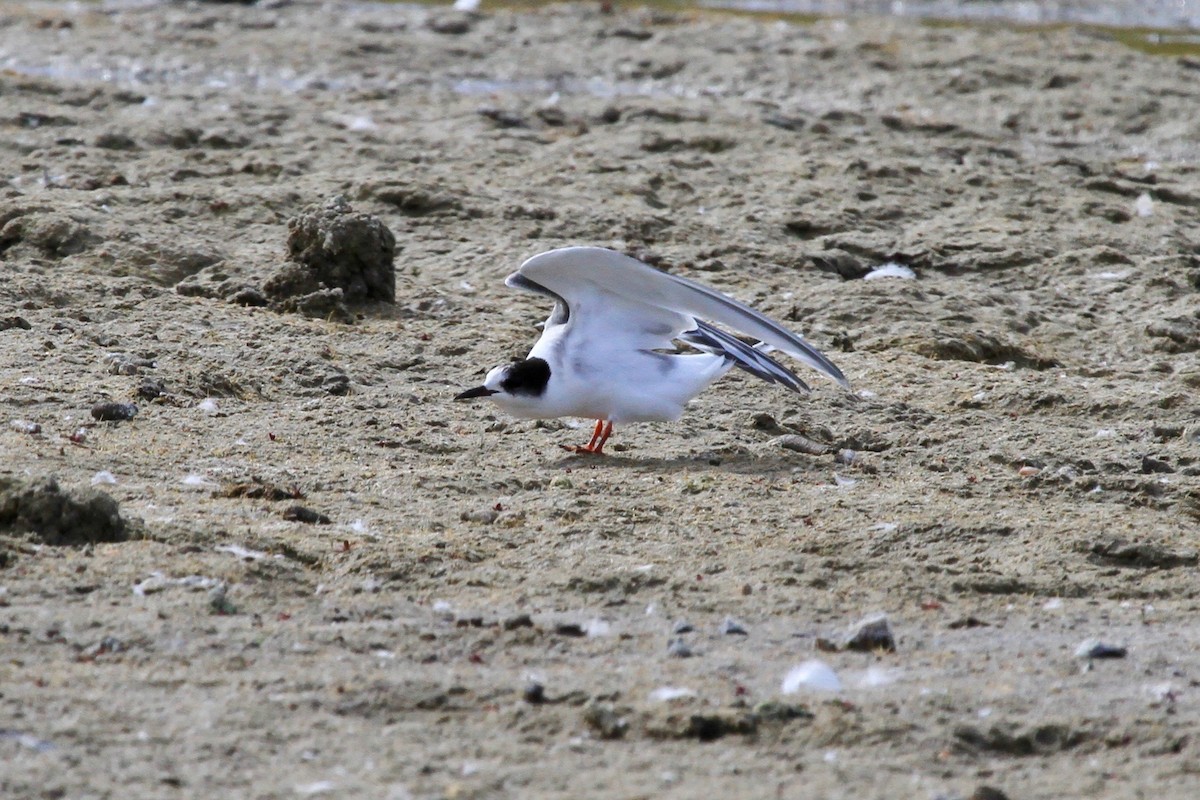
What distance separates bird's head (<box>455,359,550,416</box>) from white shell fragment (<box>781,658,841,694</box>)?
2.00 meters

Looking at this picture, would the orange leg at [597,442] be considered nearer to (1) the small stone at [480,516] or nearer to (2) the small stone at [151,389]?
(1) the small stone at [480,516]

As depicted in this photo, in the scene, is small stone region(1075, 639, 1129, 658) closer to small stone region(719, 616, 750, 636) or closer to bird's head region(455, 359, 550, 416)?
small stone region(719, 616, 750, 636)

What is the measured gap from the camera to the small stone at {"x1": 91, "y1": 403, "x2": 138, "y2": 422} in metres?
5.34

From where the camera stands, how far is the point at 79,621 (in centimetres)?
371

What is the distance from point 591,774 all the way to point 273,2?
43.2ft

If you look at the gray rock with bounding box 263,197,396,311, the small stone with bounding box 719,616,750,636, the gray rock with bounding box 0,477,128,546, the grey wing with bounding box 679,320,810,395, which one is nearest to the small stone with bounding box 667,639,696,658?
the small stone with bounding box 719,616,750,636

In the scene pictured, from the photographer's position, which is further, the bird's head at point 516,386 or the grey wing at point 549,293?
the grey wing at point 549,293

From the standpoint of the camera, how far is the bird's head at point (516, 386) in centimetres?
548

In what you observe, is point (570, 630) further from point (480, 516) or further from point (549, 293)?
point (549, 293)

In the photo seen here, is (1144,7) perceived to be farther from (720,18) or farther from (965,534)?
(965,534)

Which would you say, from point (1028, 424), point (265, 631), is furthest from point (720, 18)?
point (265, 631)

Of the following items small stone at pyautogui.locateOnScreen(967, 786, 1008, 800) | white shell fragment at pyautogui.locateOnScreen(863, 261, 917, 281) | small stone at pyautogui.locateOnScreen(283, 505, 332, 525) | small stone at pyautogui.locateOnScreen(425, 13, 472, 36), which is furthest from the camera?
small stone at pyautogui.locateOnScreen(425, 13, 472, 36)

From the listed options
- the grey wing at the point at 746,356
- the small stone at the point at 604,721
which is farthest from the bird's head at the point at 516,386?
the small stone at the point at 604,721

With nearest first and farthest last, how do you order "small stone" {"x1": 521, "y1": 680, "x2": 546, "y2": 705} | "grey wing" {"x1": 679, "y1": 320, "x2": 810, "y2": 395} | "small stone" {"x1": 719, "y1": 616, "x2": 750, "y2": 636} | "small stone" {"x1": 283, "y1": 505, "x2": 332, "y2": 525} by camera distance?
"small stone" {"x1": 521, "y1": 680, "x2": 546, "y2": 705}
"small stone" {"x1": 719, "y1": 616, "x2": 750, "y2": 636}
"small stone" {"x1": 283, "y1": 505, "x2": 332, "y2": 525}
"grey wing" {"x1": 679, "y1": 320, "x2": 810, "y2": 395}
